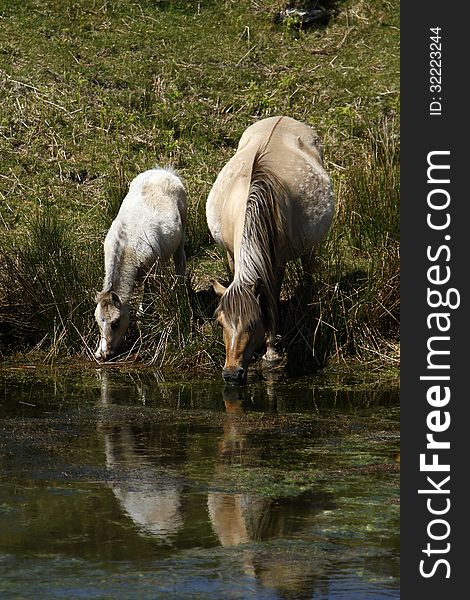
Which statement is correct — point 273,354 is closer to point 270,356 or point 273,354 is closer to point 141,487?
point 270,356

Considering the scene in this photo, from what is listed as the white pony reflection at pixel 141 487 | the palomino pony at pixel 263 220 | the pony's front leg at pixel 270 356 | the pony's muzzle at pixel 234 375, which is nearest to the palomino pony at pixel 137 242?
the palomino pony at pixel 263 220

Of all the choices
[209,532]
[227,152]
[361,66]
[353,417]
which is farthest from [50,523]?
[361,66]

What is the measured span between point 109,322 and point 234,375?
1.69 metres

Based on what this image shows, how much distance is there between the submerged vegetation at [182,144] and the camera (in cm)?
995

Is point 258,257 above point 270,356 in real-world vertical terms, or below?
above

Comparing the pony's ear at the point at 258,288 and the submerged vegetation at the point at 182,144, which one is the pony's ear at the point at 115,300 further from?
the pony's ear at the point at 258,288

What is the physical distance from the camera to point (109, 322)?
992 centimetres

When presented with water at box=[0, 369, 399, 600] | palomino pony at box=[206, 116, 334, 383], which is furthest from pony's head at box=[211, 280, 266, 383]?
water at box=[0, 369, 399, 600]

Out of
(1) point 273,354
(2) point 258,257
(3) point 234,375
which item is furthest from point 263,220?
(3) point 234,375

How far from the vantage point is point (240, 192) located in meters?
9.80

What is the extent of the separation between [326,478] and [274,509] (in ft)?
2.09

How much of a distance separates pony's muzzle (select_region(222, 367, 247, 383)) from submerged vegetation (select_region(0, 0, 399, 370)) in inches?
37.3

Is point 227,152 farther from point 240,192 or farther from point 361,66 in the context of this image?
point 240,192

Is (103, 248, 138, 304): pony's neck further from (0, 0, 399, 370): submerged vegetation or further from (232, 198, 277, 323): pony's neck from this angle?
(232, 198, 277, 323): pony's neck
